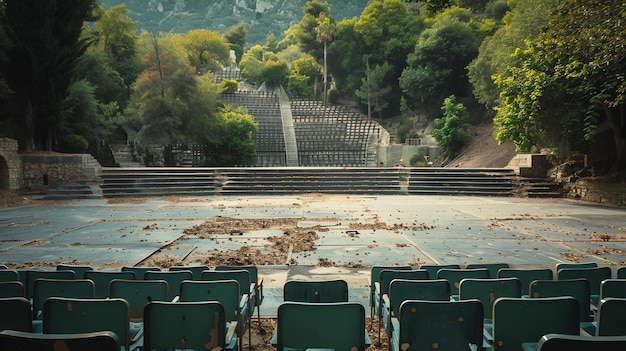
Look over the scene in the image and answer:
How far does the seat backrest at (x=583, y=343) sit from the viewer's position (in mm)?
1918

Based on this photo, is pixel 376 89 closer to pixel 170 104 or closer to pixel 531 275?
pixel 170 104

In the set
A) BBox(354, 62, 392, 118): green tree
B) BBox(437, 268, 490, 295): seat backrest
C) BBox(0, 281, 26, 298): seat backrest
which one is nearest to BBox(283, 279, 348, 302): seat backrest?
BBox(437, 268, 490, 295): seat backrest

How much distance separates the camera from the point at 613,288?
12.3ft

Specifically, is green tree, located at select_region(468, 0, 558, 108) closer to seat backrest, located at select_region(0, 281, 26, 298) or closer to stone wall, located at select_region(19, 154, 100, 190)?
seat backrest, located at select_region(0, 281, 26, 298)

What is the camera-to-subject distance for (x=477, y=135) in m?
37.2

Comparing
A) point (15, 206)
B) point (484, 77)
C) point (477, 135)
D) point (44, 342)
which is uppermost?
point (484, 77)

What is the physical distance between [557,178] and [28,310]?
2287cm

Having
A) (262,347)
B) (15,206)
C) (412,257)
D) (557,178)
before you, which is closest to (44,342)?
(262,347)

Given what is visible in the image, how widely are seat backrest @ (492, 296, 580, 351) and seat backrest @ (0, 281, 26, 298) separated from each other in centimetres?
386

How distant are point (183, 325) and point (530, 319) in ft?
7.73

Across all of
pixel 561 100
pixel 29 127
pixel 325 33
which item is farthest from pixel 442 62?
pixel 29 127

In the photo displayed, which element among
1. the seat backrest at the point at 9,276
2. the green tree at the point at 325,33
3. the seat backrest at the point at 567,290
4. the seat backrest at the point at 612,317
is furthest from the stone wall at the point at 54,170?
the green tree at the point at 325,33

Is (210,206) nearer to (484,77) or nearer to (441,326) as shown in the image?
(441,326)

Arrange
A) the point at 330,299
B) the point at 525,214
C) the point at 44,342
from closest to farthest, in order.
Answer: the point at 44,342 < the point at 330,299 < the point at 525,214
